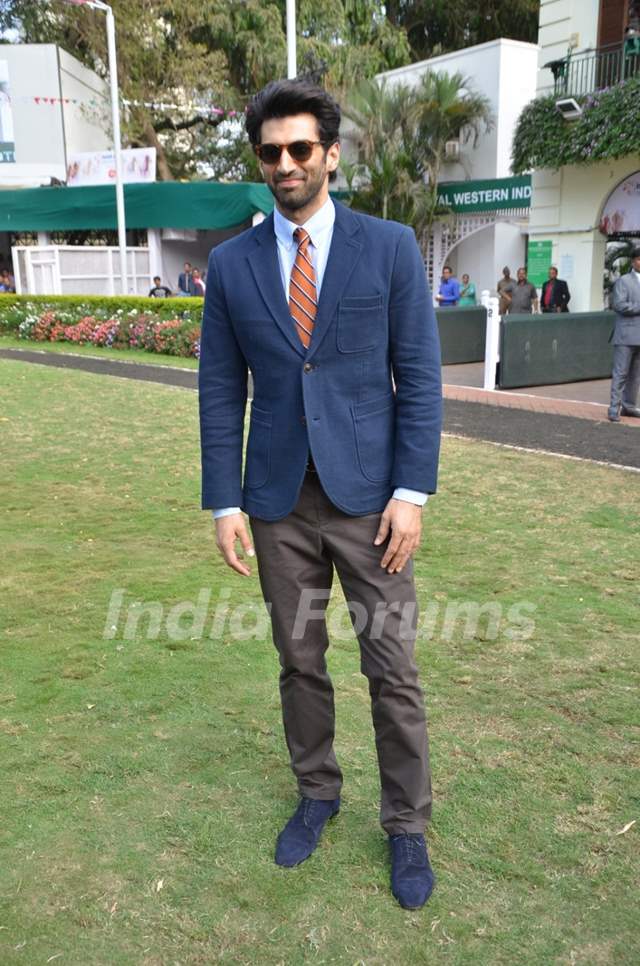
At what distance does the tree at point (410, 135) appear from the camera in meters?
23.2

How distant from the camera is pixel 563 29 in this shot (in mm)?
17422

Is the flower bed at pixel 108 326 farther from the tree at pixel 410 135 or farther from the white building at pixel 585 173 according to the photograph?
the tree at pixel 410 135

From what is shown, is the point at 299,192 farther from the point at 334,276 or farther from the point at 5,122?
the point at 5,122

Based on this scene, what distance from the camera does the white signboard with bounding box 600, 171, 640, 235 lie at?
56.2 feet

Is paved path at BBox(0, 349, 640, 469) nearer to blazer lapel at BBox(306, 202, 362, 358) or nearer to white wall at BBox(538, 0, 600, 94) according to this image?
blazer lapel at BBox(306, 202, 362, 358)

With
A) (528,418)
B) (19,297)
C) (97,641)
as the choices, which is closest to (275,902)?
(97,641)

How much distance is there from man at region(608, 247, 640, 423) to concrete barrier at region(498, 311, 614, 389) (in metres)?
2.73

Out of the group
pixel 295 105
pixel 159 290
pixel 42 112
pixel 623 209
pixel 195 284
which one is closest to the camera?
pixel 295 105

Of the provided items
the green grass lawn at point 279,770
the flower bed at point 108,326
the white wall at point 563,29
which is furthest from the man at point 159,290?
the green grass lawn at point 279,770

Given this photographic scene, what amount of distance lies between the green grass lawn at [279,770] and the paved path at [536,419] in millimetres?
2875

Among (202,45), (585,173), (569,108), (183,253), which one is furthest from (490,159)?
(202,45)

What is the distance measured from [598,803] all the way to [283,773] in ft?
3.47

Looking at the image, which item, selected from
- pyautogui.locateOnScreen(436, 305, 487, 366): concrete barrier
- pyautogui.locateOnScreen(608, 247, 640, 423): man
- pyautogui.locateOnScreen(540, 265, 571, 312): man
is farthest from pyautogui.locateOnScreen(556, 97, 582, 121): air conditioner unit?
pyautogui.locateOnScreen(608, 247, 640, 423): man

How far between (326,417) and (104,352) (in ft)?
51.5
